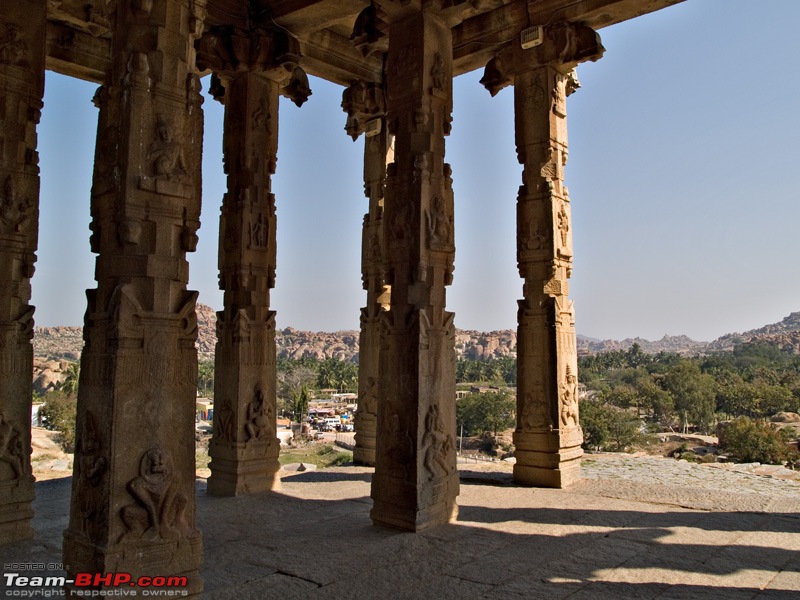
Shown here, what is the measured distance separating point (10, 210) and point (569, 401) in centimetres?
848

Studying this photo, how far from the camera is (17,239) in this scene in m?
7.35

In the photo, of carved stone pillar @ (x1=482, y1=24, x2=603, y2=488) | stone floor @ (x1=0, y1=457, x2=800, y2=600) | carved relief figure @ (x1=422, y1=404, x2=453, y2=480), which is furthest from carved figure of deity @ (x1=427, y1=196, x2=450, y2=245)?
stone floor @ (x1=0, y1=457, x2=800, y2=600)

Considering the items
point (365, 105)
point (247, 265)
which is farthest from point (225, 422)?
point (365, 105)

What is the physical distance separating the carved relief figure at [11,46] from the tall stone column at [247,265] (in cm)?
285

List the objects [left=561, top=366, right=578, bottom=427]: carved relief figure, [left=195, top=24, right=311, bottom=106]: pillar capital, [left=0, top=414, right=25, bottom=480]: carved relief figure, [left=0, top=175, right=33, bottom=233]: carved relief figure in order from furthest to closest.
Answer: [left=561, top=366, right=578, bottom=427]: carved relief figure
[left=195, top=24, right=311, bottom=106]: pillar capital
[left=0, top=175, right=33, bottom=233]: carved relief figure
[left=0, top=414, right=25, bottom=480]: carved relief figure

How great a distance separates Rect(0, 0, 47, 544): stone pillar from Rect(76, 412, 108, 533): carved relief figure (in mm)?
2736

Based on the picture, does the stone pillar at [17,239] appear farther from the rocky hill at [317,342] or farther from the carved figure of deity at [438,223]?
the rocky hill at [317,342]

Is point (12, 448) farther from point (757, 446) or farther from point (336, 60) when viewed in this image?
point (757, 446)

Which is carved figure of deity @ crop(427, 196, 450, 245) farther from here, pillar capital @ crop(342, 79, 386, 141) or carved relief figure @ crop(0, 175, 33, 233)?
pillar capital @ crop(342, 79, 386, 141)

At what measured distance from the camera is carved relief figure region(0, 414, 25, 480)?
7.02 metres

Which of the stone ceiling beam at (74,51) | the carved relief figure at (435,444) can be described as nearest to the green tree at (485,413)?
the stone ceiling beam at (74,51)

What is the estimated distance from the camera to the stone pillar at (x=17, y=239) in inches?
278

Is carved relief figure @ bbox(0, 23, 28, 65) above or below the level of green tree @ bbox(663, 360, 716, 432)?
above

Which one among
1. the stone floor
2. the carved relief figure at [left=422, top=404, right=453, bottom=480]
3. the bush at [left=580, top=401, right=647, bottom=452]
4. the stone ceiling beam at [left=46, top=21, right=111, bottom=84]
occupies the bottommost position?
the bush at [left=580, top=401, right=647, bottom=452]
